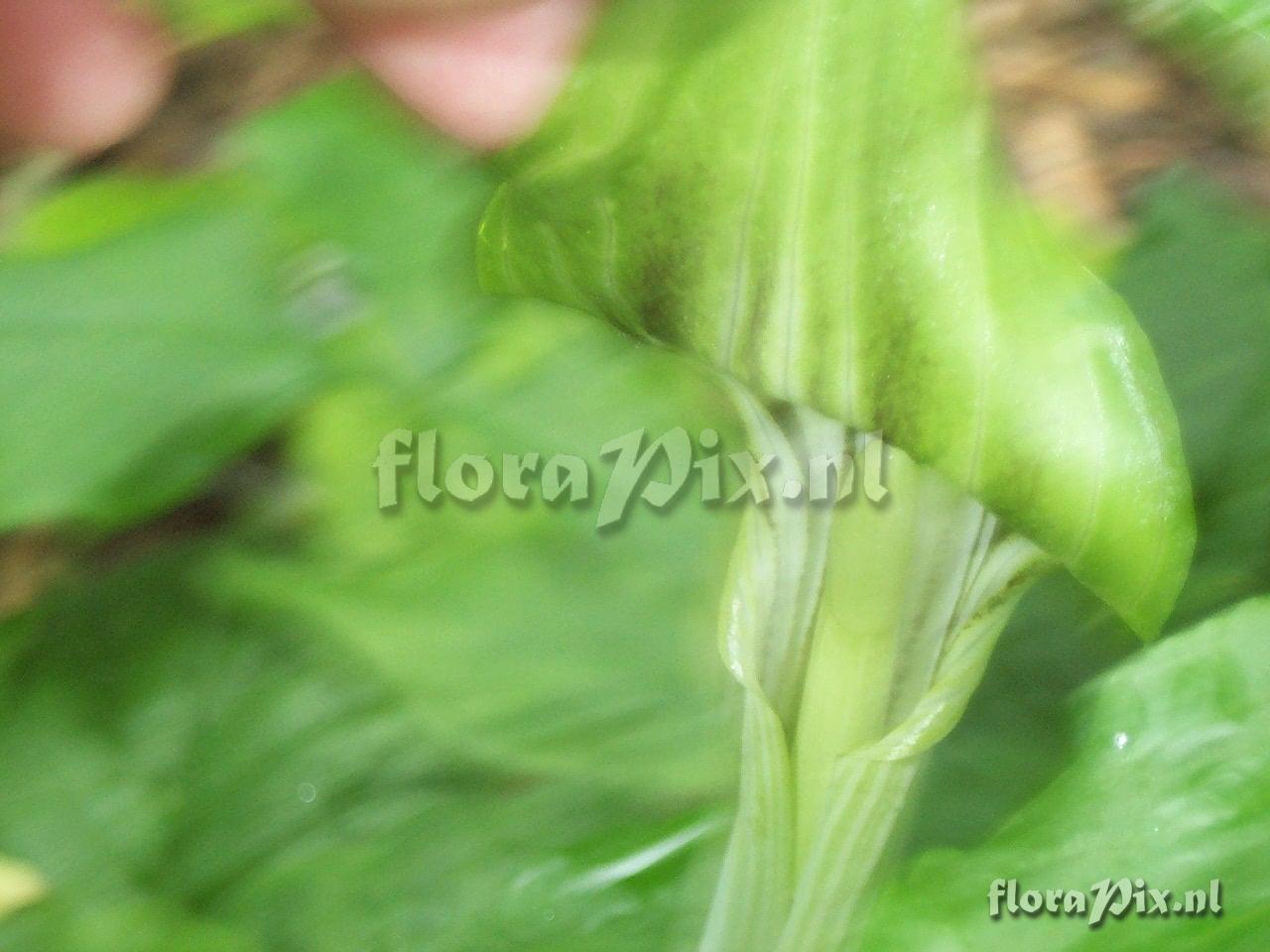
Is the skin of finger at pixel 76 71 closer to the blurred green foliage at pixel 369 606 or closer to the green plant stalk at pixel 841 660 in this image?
the blurred green foliage at pixel 369 606

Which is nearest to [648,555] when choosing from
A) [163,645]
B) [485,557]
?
[485,557]

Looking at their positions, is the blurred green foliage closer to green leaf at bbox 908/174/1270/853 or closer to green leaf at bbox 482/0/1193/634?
green leaf at bbox 908/174/1270/853

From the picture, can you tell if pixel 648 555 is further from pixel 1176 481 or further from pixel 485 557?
pixel 1176 481

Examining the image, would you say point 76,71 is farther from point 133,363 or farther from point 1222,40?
point 1222,40

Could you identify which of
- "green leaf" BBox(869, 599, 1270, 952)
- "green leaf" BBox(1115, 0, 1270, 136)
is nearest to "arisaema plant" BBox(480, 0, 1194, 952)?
"green leaf" BBox(869, 599, 1270, 952)

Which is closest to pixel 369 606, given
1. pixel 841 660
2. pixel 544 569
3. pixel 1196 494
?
pixel 544 569

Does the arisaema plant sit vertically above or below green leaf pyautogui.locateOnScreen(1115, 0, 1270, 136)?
above

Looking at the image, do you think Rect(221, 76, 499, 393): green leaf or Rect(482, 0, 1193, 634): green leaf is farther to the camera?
Rect(221, 76, 499, 393): green leaf
